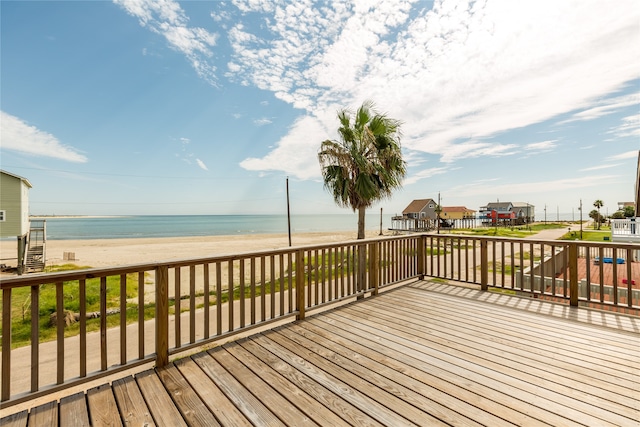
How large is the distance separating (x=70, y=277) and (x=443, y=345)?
296cm

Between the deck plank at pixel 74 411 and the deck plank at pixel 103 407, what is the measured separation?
25 millimetres

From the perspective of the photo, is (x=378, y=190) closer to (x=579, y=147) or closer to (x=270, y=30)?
(x=270, y=30)

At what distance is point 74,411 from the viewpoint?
5.12ft

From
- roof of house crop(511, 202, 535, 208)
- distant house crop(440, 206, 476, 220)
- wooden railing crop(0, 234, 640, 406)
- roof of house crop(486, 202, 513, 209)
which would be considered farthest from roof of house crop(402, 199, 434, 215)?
wooden railing crop(0, 234, 640, 406)

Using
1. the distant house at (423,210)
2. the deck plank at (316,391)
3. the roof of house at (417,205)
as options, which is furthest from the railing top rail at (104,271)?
the roof of house at (417,205)

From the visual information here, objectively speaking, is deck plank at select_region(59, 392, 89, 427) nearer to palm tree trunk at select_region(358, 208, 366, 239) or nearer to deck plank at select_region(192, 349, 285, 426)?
deck plank at select_region(192, 349, 285, 426)

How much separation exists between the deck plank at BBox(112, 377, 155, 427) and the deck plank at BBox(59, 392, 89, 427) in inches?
6.1

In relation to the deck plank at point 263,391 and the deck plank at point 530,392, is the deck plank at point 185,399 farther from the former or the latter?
the deck plank at point 530,392

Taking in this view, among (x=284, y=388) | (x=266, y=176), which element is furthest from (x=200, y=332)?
(x=266, y=176)

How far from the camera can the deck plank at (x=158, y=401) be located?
147 cm

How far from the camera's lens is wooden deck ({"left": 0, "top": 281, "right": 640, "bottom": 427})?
150 cm

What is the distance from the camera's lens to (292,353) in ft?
7.50

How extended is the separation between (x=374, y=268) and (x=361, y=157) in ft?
9.92

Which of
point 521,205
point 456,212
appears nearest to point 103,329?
point 456,212
